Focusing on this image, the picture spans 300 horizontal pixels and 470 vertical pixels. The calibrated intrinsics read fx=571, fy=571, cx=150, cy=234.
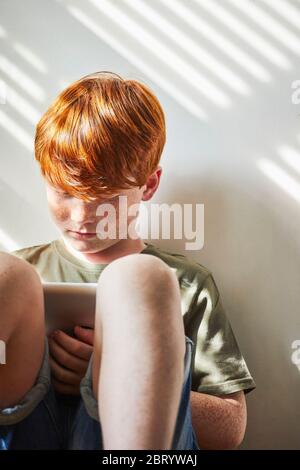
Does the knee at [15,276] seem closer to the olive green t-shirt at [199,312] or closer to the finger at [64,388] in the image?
the finger at [64,388]

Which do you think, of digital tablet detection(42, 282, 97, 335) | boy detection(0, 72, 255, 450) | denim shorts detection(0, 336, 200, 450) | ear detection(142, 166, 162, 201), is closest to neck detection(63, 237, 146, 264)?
boy detection(0, 72, 255, 450)

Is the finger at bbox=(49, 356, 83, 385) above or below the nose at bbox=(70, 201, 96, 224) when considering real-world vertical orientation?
below

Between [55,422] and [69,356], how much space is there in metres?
0.13

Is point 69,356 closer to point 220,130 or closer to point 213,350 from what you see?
point 213,350

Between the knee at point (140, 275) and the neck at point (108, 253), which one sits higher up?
the knee at point (140, 275)

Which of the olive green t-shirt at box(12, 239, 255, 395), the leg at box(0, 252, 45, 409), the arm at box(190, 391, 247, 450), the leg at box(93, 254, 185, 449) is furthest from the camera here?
the olive green t-shirt at box(12, 239, 255, 395)

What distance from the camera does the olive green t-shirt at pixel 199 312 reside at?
1180 mm

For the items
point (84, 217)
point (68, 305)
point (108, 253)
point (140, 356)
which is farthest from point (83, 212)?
point (140, 356)

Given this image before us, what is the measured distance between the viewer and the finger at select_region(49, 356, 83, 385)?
97 centimetres

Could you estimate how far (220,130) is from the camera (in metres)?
1.37

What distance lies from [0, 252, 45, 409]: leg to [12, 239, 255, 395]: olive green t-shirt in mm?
389

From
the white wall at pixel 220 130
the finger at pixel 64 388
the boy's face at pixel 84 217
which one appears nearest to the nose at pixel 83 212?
the boy's face at pixel 84 217

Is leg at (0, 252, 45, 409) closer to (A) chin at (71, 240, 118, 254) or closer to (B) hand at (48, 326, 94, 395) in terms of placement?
(B) hand at (48, 326, 94, 395)

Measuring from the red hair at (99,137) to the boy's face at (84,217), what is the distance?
0.08ft
